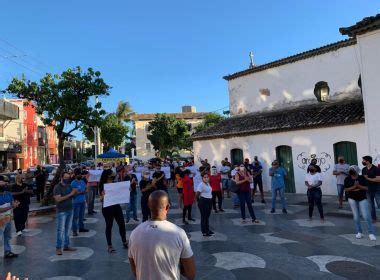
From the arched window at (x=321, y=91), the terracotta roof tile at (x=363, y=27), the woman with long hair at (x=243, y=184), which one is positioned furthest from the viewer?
the arched window at (x=321, y=91)

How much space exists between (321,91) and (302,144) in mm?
4185

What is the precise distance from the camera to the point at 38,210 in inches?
531

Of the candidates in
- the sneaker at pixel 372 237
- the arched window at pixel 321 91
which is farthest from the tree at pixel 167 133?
the sneaker at pixel 372 237

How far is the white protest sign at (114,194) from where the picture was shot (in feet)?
24.6

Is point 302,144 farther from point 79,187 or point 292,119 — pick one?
point 79,187

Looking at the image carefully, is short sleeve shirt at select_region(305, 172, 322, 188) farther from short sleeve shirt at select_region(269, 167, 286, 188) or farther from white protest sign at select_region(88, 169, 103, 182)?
white protest sign at select_region(88, 169, 103, 182)

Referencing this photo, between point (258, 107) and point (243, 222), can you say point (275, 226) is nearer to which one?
point (243, 222)

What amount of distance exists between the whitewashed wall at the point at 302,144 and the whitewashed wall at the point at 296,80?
334 centimetres

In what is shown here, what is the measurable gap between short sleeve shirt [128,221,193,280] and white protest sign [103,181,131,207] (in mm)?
4528

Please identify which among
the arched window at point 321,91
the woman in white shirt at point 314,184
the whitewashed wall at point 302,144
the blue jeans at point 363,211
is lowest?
the blue jeans at point 363,211

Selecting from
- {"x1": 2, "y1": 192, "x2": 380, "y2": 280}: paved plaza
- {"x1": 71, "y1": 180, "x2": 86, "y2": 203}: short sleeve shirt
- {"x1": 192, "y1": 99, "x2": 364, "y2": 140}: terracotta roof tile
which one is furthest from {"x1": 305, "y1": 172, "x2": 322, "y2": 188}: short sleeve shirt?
{"x1": 192, "y1": 99, "x2": 364, "y2": 140}: terracotta roof tile

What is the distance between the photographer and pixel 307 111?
19.9m

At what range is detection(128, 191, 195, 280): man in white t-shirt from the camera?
9.98 ft

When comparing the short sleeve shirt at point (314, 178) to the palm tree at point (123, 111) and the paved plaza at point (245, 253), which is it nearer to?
the paved plaza at point (245, 253)
